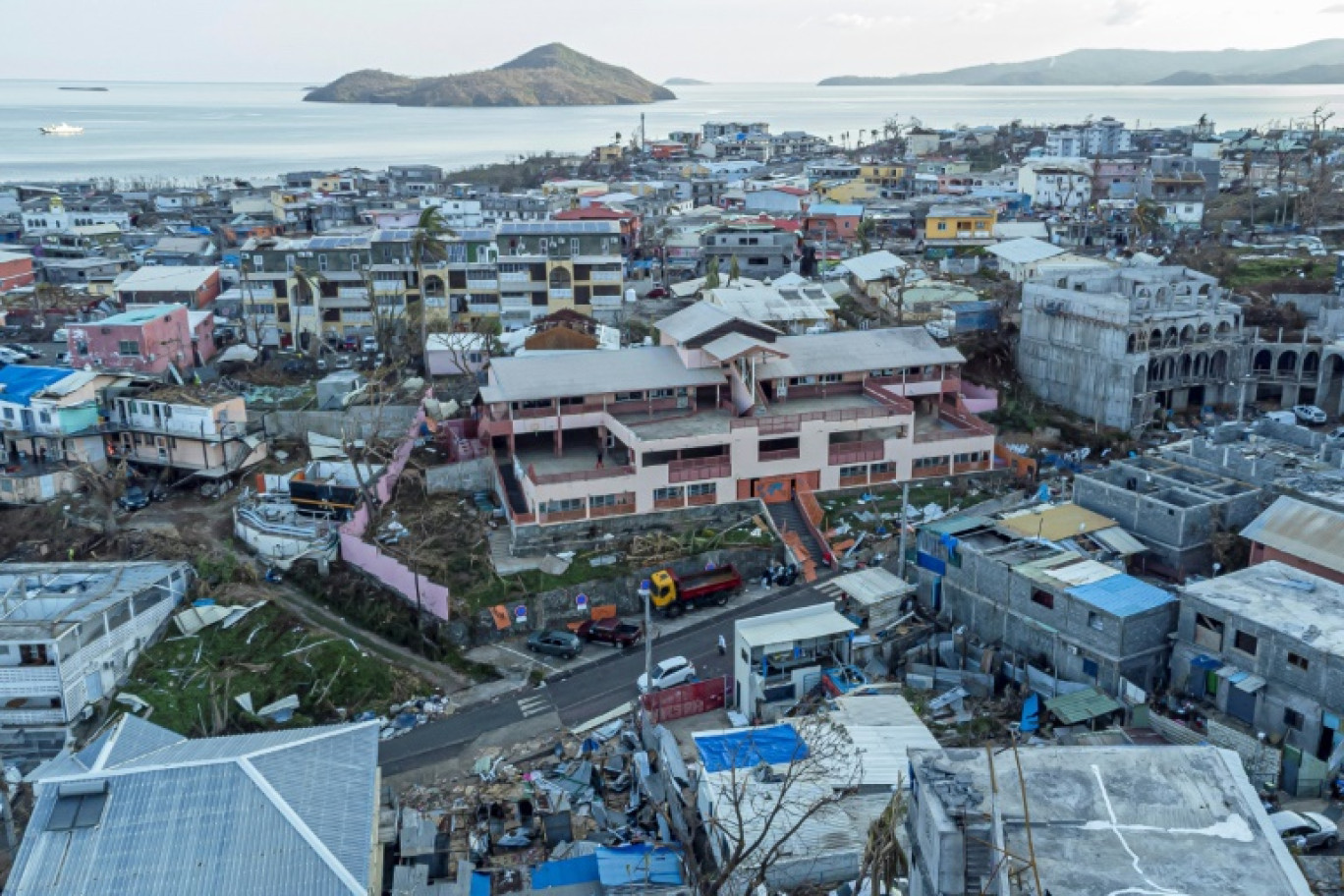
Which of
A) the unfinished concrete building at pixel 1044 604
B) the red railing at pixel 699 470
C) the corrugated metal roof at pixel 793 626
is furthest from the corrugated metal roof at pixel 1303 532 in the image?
the red railing at pixel 699 470

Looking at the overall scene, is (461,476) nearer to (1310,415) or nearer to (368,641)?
(368,641)

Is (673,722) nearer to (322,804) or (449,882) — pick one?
(449,882)

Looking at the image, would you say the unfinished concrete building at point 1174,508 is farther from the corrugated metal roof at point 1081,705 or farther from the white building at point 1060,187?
the white building at point 1060,187

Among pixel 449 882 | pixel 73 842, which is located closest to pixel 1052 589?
pixel 449 882

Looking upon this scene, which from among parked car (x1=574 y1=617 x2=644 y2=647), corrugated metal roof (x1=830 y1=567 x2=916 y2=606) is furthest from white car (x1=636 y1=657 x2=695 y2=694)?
corrugated metal roof (x1=830 y1=567 x2=916 y2=606)

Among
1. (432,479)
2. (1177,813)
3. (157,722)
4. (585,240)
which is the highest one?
(585,240)

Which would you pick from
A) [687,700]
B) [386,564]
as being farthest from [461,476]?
[687,700]

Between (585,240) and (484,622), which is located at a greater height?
(585,240)
